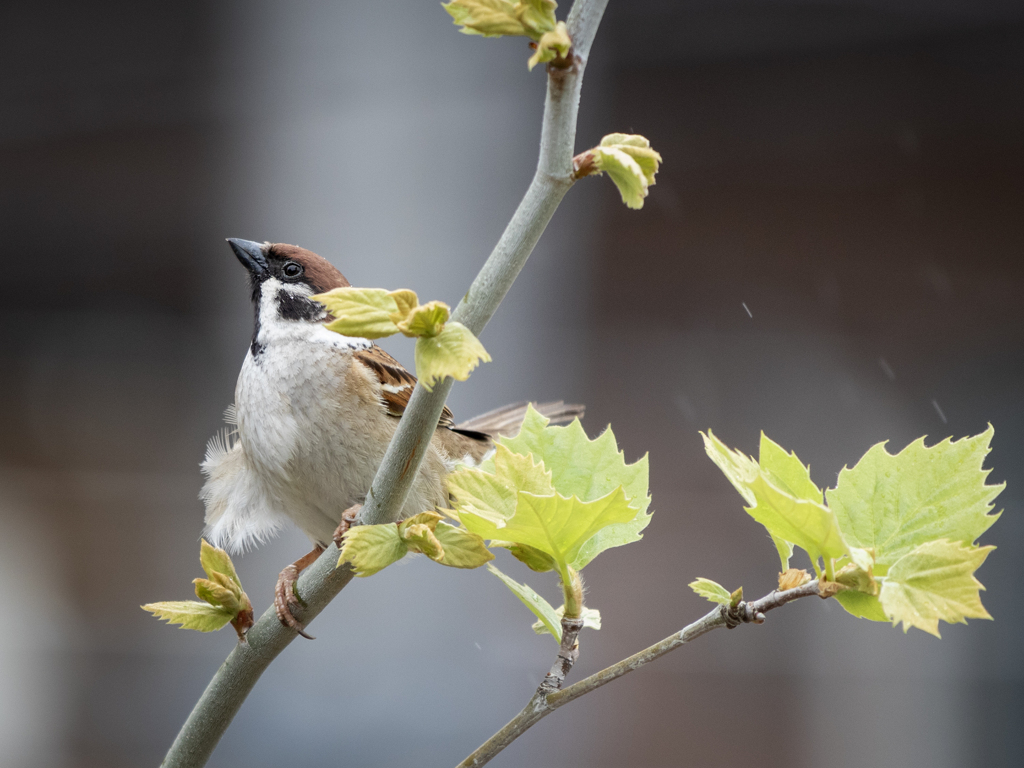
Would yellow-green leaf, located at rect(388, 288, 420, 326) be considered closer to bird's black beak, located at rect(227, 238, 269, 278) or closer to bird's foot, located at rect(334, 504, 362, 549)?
bird's foot, located at rect(334, 504, 362, 549)

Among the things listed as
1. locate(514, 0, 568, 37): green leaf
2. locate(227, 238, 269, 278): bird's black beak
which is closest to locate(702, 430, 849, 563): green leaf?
locate(514, 0, 568, 37): green leaf

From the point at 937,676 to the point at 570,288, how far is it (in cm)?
124

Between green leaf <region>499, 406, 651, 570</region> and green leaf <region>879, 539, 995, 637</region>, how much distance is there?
82 mm

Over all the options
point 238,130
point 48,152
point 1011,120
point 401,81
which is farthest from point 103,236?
point 1011,120

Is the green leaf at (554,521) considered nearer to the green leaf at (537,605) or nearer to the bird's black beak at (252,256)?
the green leaf at (537,605)

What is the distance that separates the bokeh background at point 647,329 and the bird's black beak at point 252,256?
1.20 m

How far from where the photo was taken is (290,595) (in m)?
0.42

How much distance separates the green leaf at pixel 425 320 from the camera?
24 centimetres

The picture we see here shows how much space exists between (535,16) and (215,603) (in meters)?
0.25

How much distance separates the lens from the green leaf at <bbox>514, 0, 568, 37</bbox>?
0.24m

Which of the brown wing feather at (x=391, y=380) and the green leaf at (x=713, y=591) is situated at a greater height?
the brown wing feather at (x=391, y=380)

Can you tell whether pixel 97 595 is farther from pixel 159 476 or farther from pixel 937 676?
pixel 937 676

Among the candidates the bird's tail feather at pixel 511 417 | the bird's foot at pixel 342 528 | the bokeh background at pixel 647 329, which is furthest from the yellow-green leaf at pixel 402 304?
the bokeh background at pixel 647 329

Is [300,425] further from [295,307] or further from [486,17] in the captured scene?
[486,17]
